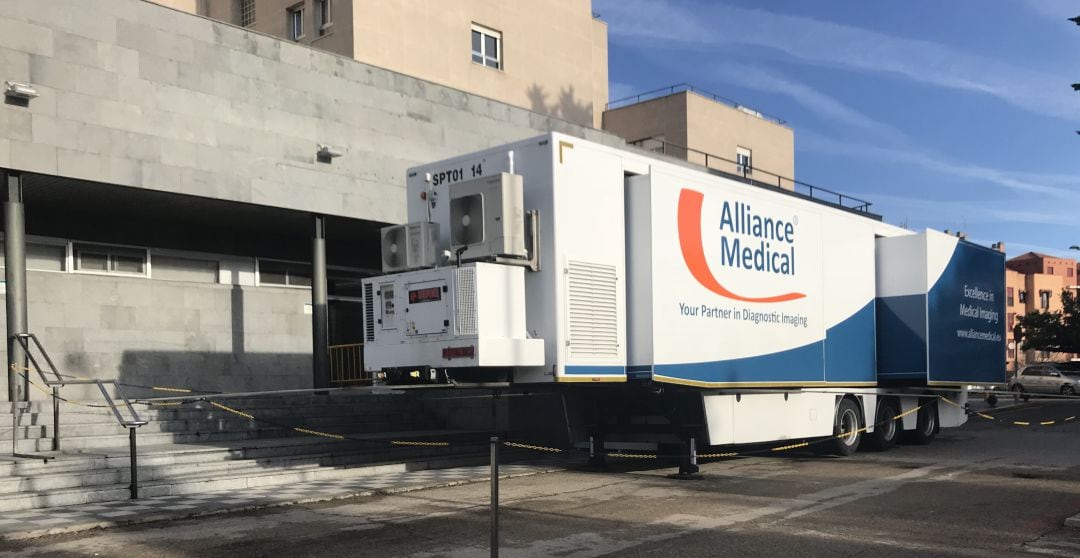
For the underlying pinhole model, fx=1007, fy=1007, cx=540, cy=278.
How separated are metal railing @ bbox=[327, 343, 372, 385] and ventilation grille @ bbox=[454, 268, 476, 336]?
10.3m

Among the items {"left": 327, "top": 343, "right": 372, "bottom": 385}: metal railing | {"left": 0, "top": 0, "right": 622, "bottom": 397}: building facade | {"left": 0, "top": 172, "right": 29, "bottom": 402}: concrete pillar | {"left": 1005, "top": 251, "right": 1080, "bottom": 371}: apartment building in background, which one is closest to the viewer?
{"left": 0, "top": 172, "right": 29, "bottom": 402}: concrete pillar

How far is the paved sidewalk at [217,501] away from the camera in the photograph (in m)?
9.99

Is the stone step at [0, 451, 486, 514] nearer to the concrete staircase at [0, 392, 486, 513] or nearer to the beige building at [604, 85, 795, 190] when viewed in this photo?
the concrete staircase at [0, 392, 486, 513]

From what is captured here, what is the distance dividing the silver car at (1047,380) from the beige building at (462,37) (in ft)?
78.7

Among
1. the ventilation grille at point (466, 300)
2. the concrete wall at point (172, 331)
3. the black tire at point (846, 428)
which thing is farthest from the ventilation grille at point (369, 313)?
the black tire at point (846, 428)

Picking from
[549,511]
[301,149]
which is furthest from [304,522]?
[301,149]

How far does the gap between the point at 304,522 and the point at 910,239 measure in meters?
12.3

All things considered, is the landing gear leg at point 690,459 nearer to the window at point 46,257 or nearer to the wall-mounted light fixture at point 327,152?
the wall-mounted light fixture at point 327,152

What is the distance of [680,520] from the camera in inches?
398

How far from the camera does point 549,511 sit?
10.8 m

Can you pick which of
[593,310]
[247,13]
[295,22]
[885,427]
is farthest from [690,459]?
[247,13]

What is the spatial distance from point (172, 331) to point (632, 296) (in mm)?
10288

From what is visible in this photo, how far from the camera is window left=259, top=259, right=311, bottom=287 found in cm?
2133

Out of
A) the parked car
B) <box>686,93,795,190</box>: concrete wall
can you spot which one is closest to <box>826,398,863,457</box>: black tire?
<box>686,93,795,190</box>: concrete wall
